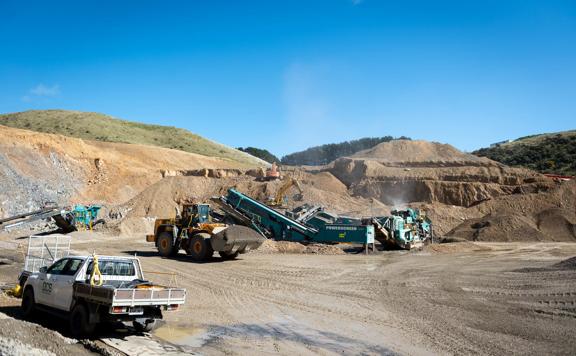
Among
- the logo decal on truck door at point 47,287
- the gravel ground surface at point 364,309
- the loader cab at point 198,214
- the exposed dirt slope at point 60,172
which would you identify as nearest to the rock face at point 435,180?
the gravel ground surface at point 364,309

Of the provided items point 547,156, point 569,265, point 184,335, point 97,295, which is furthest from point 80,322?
point 547,156

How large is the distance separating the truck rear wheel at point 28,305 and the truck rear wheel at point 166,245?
1026cm

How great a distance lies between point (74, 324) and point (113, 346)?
0.92 metres

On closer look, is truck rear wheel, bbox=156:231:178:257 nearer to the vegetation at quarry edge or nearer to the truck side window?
the truck side window

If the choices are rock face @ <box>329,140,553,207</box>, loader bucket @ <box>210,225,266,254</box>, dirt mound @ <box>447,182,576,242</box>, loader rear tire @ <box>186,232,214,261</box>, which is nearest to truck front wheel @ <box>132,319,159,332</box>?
loader bucket @ <box>210,225,266,254</box>

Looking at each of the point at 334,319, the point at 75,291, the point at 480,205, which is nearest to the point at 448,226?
the point at 480,205

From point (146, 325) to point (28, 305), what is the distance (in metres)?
2.82

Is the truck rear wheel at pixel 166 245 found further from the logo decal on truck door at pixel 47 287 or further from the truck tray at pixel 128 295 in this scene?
the truck tray at pixel 128 295

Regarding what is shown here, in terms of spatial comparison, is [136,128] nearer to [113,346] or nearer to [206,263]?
[206,263]

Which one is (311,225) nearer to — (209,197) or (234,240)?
(234,240)

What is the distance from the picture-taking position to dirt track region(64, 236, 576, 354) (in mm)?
7676

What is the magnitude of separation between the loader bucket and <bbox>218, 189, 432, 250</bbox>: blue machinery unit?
515 centimetres

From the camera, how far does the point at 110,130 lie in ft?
294

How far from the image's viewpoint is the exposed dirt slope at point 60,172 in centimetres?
3591
